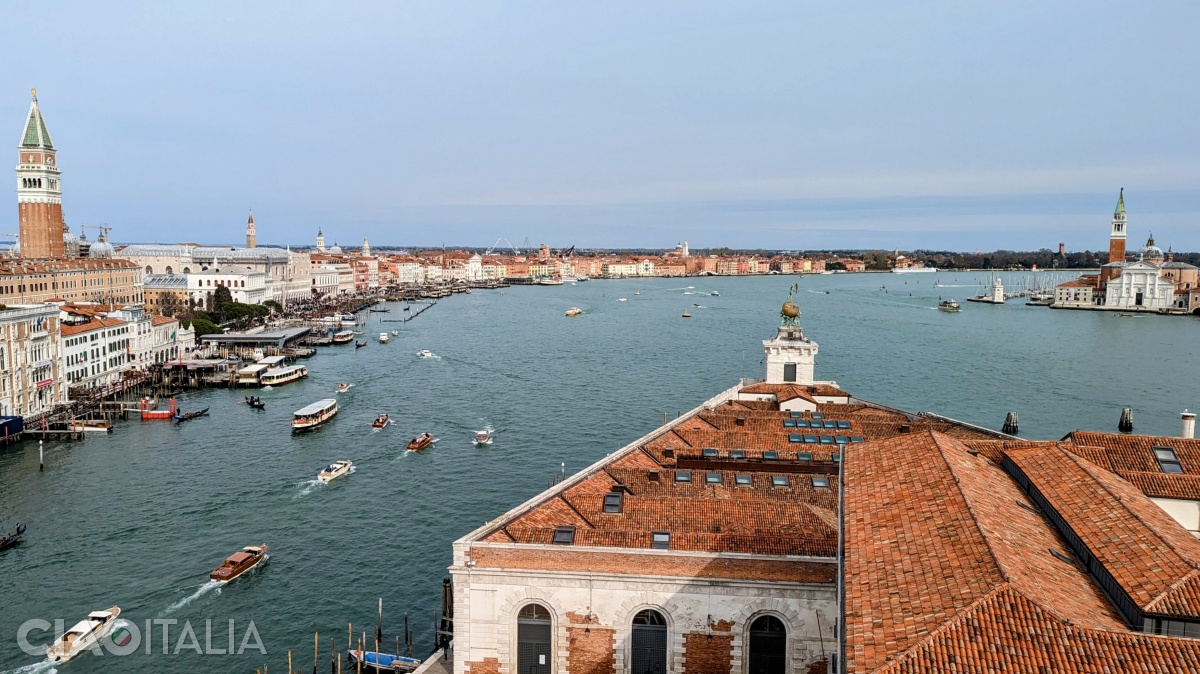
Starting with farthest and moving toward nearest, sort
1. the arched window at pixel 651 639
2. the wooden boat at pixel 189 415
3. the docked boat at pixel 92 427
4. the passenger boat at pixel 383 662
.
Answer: the wooden boat at pixel 189 415, the docked boat at pixel 92 427, the passenger boat at pixel 383 662, the arched window at pixel 651 639

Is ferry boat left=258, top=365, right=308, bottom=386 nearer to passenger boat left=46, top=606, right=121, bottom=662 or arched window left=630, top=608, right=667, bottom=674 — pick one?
passenger boat left=46, top=606, right=121, bottom=662

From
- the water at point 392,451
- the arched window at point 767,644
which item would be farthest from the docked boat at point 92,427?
the arched window at point 767,644

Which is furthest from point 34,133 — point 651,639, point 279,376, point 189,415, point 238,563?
point 651,639

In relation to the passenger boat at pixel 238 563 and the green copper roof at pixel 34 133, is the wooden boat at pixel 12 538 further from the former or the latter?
the green copper roof at pixel 34 133

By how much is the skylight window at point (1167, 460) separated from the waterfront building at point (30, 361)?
145 ft

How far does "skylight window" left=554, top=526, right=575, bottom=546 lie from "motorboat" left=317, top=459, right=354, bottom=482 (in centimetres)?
1966

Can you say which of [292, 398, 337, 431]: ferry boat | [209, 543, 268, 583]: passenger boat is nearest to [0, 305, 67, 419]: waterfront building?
[292, 398, 337, 431]: ferry boat

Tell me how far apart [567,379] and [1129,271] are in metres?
98.6

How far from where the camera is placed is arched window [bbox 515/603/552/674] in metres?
15.4

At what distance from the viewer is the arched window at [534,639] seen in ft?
50.5

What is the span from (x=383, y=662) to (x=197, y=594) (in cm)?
664

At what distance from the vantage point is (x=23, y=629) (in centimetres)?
2086

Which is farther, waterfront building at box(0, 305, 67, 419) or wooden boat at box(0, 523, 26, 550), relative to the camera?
waterfront building at box(0, 305, 67, 419)

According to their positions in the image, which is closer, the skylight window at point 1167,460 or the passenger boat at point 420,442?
the skylight window at point 1167,460
